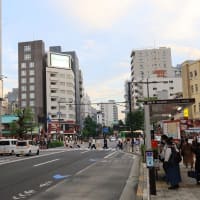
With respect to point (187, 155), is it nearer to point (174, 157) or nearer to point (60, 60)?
point (174, 157)

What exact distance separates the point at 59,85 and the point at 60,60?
8.52m

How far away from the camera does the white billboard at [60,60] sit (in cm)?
13748

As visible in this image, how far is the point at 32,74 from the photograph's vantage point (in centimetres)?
13538

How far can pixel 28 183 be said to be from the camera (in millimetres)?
17172

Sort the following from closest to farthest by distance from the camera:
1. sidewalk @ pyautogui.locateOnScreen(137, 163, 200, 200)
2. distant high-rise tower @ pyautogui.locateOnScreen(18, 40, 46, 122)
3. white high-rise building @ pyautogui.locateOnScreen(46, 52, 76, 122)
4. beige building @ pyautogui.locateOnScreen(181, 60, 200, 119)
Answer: sidewalk @ pyautogui.locateOnScreen(137, 163, 200, 200)
beige building @ pyautogui.locateOnScreen(181, 60, 200, 119)
distant high-rise tower @ pyautogui.locateOnScreen(18, 40, 46, 122)
white high-rise building @ pyautogui.locateOnScreen(46, 52, 76, 122)

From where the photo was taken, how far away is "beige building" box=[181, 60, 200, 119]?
85238 mm

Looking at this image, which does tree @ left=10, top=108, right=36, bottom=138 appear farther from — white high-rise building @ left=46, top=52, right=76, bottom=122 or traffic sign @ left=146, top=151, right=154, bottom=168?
traffic sign @ left=146, top=151, right=154, bottom=168

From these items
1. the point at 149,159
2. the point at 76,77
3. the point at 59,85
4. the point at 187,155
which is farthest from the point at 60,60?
the point at 149,159

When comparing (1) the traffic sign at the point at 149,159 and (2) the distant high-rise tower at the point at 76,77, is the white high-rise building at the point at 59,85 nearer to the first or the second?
(2) the distant high-rise tower at the point at 76,77

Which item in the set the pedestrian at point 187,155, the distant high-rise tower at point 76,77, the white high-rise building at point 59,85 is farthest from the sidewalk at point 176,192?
the distant high-rise tower at point 76,77

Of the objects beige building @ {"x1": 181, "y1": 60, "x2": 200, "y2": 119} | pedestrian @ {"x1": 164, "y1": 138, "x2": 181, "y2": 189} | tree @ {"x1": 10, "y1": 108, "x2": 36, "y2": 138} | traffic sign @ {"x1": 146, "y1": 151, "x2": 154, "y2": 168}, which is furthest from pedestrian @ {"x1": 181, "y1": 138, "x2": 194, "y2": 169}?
beige building @ {"x1": 181, "y1": 60, "x2": 200, "y2": 119}

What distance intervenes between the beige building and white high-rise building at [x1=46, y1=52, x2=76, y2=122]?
5216 centimetres

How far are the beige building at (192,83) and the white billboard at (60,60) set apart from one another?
5772 cm

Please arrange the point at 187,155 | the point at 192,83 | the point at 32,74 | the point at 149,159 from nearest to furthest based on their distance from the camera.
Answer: the point at 149,159, the point at 187,155, the point at 192,83, the point at 32,74
